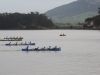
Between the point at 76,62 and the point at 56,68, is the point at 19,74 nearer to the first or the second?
the point at 56,68

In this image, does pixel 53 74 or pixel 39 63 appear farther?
pixel 39 63

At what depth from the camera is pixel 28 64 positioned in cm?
4259

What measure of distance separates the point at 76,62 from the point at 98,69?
6396 millimetres

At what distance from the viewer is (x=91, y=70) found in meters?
37.8

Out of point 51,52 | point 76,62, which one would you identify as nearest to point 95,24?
point 51,52

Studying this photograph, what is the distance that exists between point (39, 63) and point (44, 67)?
3.78 metres

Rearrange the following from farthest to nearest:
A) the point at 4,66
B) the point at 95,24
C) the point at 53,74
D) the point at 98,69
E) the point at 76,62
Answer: the point at 95,24 < the point at 76,62 < the point at 4,66 < the point at 98,69 < the point at 53,74

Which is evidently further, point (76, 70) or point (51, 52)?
point (51, 52)

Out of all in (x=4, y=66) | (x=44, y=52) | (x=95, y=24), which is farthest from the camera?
(x=95, y=24)

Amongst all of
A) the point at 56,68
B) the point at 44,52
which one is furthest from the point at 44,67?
the point at 44,52

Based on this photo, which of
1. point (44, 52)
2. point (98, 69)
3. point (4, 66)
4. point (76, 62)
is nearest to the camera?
point (98, 69)

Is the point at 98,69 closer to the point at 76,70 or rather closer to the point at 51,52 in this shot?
the point at 76,70

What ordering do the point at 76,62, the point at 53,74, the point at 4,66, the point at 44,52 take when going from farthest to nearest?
the point at 44,52
the point at 76,62
the point at 4,66
the point at 53,74

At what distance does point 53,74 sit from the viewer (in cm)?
3559
